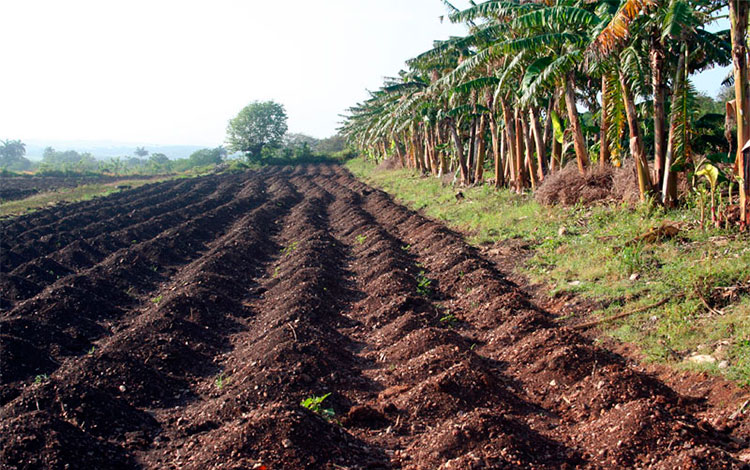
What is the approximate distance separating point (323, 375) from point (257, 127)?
3090 inches

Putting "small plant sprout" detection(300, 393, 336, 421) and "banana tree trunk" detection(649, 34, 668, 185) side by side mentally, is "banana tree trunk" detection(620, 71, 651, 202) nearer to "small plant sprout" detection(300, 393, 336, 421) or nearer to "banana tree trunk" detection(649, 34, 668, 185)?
"banana tree trunk" detection(649, 34, 668, 185)

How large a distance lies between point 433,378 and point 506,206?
37.5 ft

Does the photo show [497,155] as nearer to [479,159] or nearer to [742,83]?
[479,159]

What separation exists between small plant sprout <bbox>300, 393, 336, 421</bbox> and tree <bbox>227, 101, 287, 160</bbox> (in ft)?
241

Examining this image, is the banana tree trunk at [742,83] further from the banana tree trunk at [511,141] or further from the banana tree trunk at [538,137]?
the banana tree trunk at [511,141]

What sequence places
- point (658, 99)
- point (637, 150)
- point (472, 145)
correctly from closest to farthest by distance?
point (658, 99) → point (637, 150) → point (472, 145)

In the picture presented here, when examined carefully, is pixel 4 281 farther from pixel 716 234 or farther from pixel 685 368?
pixel 716 234

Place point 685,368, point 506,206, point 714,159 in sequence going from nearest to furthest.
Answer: point 685,368
point 714,159
point 506,206

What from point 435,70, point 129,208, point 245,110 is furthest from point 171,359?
point 245,110

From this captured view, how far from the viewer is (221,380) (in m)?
7.92

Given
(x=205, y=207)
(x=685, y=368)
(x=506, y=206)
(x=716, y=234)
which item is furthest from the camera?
(x=205, y=207)

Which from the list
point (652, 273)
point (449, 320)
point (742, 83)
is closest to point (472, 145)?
point (742, 83)

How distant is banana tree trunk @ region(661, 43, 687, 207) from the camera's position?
11.7 metres

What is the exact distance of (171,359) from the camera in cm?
841
